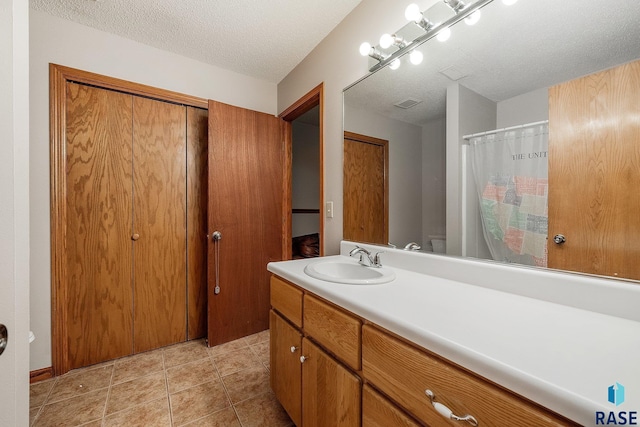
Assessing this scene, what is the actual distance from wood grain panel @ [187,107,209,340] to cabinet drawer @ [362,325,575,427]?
6.06 ft

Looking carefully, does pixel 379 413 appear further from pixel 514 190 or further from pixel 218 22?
pixel 218 22

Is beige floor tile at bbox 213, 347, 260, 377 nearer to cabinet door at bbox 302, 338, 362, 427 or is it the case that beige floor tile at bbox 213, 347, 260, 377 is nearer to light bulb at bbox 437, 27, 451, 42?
cabinet door at bbox 302, 338, 362, 427

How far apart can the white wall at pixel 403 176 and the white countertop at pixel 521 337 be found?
0.44 meters

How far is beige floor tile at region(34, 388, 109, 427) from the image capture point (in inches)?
51.6

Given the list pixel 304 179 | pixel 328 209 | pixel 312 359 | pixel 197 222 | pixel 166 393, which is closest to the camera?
pixel 312 359

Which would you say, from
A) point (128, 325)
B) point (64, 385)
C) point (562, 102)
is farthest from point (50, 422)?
point (562, 102)

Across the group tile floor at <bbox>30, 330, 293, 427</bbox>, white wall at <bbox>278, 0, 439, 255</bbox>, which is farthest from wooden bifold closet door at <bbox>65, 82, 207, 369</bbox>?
white wall at <bbox>278, 0, 439, 255</bbox>

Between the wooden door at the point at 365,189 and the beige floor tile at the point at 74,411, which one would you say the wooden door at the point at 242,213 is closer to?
the beige floor tile at the point at 74,411

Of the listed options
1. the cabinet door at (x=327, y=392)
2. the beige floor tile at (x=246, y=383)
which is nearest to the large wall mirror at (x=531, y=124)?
the cabinet door at (x=327, y=392)

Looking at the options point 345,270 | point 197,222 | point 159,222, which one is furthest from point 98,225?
point 345,270

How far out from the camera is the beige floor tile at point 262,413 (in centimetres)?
131

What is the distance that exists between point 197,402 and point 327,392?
98cm

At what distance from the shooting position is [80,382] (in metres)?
1.63

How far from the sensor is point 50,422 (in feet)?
4.29
